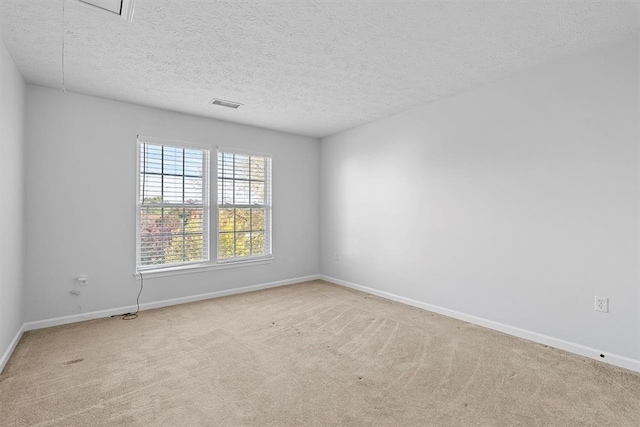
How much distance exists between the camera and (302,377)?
2.33m

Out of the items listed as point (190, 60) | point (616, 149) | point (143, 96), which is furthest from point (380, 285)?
point (143, 96)

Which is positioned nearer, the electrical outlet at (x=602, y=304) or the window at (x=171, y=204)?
the electrical outlet at (x=602, y=304)

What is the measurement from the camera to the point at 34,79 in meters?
3.19

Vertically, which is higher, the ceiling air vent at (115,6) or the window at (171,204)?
the ceiling air vent at (115,6)

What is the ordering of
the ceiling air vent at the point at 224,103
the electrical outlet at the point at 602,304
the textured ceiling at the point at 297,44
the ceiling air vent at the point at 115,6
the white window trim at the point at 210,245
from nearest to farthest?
the ceiling air vent at the point at 115,6 → the textured ceiling at the point at 297,44 → the electrical outlet at the point at 602,304 → the ceiling air vent at the point at 224,103 → the white window trim at the point at 210,245

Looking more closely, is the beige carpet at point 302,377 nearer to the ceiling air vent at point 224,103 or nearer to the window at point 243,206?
the window at point 243,206

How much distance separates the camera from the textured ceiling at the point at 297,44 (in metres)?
2.14

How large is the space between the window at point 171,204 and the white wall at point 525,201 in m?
2.57

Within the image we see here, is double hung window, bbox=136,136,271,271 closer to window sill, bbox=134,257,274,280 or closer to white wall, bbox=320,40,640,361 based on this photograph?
window sill, bbox=134,257,274,280

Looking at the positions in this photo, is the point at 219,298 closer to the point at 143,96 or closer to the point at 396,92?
the point at 143,96

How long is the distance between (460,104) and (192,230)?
3858mm

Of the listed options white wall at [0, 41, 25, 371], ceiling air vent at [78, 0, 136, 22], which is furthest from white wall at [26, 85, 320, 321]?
ceiling air vent at [78, 0, 136, 22]

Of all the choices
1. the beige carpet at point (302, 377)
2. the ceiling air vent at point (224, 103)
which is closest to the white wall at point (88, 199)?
the beige carpet at point (302, 377)

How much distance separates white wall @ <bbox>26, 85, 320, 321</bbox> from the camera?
3.34 metres
